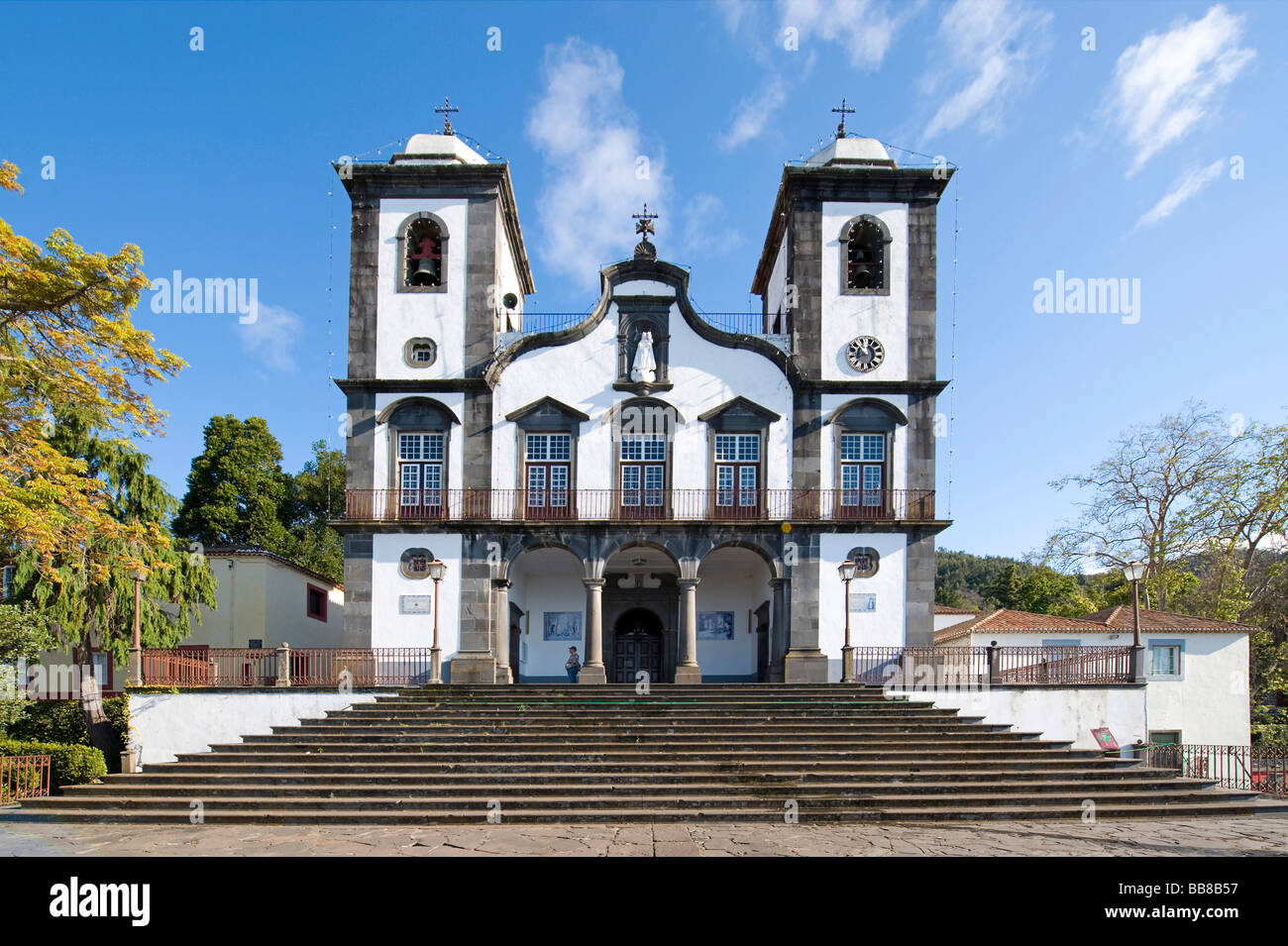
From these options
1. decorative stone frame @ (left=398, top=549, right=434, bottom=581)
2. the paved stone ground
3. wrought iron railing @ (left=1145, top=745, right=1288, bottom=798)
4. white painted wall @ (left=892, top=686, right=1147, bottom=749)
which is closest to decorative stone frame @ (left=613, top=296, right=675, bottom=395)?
decorative stone frame @ (left=398, top=549, right=434, bottom=581)


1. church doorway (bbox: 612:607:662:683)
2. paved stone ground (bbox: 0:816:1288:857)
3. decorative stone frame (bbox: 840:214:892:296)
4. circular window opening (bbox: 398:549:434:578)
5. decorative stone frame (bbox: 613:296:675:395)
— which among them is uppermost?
decorative stone frame (bbox: 840:214:892:296)

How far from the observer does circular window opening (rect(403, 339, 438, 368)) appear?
21922 millimetres

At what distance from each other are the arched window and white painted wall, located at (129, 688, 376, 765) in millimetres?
10070

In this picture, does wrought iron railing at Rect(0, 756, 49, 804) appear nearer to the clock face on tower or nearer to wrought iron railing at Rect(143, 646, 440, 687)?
wrought iron railing at Rect(143, 646, 440, 687)

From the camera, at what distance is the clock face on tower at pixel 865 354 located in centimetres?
2189

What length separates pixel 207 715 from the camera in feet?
56.9

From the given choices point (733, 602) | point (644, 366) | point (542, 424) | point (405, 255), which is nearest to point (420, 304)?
Answer: point (405, 255)

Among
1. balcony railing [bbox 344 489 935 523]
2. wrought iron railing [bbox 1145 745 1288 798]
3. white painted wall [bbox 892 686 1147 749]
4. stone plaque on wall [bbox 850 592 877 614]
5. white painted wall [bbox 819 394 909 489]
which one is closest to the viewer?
wrought iron railing [bbox 1145 745 1288 798]

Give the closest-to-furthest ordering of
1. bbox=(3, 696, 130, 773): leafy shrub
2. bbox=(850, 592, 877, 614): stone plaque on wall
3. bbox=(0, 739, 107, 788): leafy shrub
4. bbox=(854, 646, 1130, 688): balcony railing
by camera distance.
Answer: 1. bbox=(0, 739, 107, 788): leafy shrub
2. bbox=(854, 646, 1130, 688): balcony railing
3. bbox=(3, 696, 130, 773): leafy shrub
4. bbox=(850, 592, 877, 614): stone plaque on wall

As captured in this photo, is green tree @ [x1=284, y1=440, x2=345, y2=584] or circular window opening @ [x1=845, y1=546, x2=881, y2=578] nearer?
circular window opening @ [x1=845, y1=546, x2=881, y2=578]

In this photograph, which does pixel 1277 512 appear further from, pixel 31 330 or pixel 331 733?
pixel 31 330

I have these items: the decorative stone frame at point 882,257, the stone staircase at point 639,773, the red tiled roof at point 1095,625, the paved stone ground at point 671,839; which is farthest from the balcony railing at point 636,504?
the paved stone ground at point 671,839
